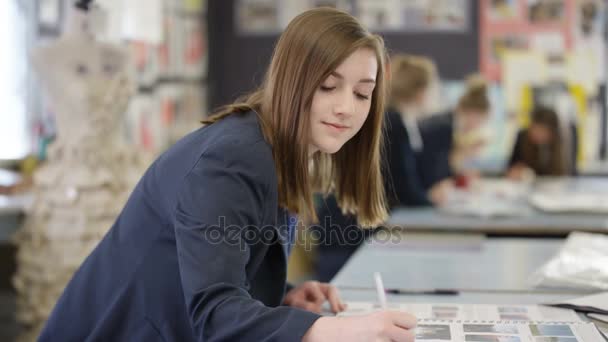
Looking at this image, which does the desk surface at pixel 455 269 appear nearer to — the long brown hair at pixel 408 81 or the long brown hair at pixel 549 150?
the long brown hair at pixel 408 81

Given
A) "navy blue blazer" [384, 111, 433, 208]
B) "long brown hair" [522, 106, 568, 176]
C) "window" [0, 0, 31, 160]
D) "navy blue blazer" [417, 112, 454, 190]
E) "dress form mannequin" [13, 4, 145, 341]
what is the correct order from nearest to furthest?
"dress form mannequin" [13, 4, 145, 341], "navy blue blazer" [384, 111, 433, 208], "window" [0, 0, 31, 160], "navy blue blazer" [417, 112, 454, 190], "long brown hair" [522, 106, 568, 176]

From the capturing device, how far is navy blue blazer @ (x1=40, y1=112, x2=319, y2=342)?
3.75 feet

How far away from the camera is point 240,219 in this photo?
1.18 metres

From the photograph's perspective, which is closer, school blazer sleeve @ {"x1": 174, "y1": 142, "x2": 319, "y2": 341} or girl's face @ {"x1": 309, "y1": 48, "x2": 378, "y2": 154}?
school blazer sleeve @ {"x1": 174, "y1": 142, "x2": 319, "y2": 341}

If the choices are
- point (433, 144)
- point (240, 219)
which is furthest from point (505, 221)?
point (240, 219)

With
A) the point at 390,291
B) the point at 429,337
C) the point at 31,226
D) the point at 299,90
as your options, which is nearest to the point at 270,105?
the point at 299,90

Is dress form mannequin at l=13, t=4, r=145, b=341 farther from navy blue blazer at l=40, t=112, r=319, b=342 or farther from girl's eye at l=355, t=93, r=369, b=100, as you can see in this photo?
girl's eye at l=355, t=93, r=369, b=100

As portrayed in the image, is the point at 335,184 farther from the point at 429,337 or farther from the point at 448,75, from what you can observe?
the point at 448,75

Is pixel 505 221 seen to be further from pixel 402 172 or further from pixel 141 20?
pixel 141 20

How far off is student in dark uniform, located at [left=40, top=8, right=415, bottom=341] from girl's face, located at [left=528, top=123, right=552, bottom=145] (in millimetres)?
3422

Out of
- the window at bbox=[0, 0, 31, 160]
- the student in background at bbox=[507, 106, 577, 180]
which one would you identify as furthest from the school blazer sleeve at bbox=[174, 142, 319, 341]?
the student in background at bbox=[507, 106, 577, 180]

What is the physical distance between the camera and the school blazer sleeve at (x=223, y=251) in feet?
3.69

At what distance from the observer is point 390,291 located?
181 centimetres

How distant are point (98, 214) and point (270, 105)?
1778mm
